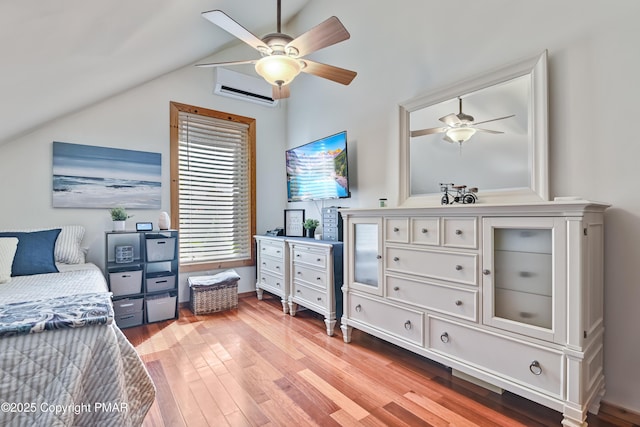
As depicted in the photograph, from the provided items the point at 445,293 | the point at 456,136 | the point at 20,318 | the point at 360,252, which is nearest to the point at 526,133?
the point at 456,136

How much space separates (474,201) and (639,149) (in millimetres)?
830

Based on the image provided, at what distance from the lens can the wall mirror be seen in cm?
188

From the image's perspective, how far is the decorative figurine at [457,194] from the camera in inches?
83.8

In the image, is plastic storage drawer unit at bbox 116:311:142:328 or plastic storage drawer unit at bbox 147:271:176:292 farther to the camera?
plastic storage drawer unit at bbox 147:271:176:292

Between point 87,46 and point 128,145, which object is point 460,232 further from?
point 128,145

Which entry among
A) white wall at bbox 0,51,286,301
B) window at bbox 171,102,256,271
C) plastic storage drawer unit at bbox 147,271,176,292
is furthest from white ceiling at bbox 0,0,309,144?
plastic storage drawer unit at bbox 147,271,176,292

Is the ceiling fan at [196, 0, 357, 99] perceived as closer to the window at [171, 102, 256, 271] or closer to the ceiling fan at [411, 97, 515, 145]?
the ceiling fan at [411, 97, 515, 145]

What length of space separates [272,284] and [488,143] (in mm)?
2615

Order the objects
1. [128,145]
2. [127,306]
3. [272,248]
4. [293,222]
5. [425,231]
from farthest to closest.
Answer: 1. [293,222]
2. [272,248]
3. [128,145]
4. [127,306]
5. [425,231]

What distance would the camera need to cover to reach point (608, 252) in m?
1.67

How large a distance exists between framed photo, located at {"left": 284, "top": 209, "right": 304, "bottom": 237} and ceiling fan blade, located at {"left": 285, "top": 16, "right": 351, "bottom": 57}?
221cm

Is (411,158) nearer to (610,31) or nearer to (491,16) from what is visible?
(491,16)

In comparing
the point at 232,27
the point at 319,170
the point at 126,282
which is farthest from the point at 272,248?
the point at 232,27

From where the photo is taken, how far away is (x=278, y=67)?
191 centimetres
